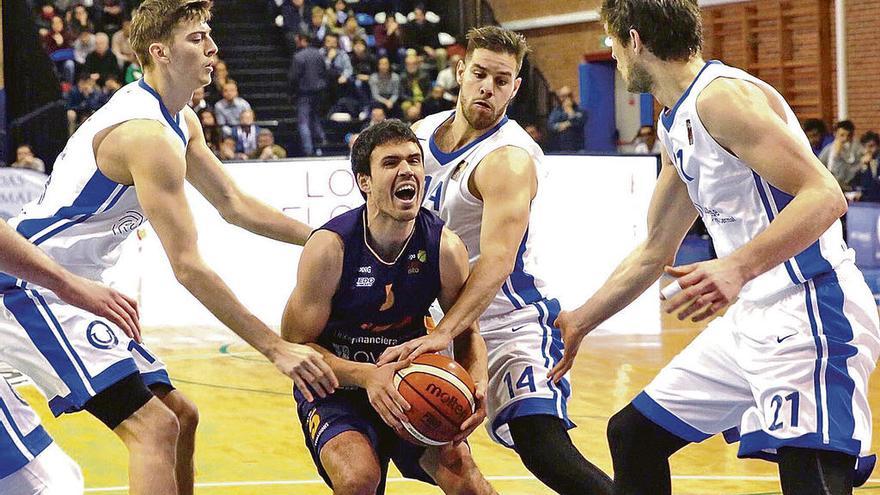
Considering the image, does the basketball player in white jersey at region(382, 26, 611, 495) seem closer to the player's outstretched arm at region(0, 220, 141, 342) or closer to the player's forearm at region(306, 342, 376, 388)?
the player's forearm at region(306, 342, 376, 388)

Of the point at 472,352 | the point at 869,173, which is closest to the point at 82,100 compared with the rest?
the point at 869,173

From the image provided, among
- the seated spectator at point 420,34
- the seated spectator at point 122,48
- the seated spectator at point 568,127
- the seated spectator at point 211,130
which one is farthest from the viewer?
the seated spectator at point 420,34

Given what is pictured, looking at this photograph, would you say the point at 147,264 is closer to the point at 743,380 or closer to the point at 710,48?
the point at 743,380

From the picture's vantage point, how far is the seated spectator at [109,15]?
16.2 m

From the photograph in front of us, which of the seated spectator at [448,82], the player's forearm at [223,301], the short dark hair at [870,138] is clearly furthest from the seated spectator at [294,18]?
the player's forearm at [223,301]

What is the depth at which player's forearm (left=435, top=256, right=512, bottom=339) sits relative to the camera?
414 centimetres

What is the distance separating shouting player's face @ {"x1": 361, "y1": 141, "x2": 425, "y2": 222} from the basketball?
1.59ft

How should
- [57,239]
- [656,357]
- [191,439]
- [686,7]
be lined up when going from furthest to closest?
[656,357] < [191,439] < [57,239] < [686,7]

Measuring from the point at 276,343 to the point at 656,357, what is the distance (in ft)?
18.4

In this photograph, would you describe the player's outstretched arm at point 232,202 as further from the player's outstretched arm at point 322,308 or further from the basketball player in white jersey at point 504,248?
the player's outstretched arm at point 322,308

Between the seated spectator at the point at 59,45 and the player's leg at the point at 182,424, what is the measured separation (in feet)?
38.8

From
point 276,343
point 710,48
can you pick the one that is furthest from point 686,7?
point 710,48

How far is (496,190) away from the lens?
14.8ft

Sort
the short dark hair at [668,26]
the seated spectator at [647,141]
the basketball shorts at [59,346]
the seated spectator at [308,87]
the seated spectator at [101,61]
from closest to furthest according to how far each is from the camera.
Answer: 1. the short dark hair at [668,26]
2. the basketball shorts at [59,346]
3. the seated spectator at [101,61]
4. the seated spectator at [308,87]
5. the seated spectator at [647,141]
